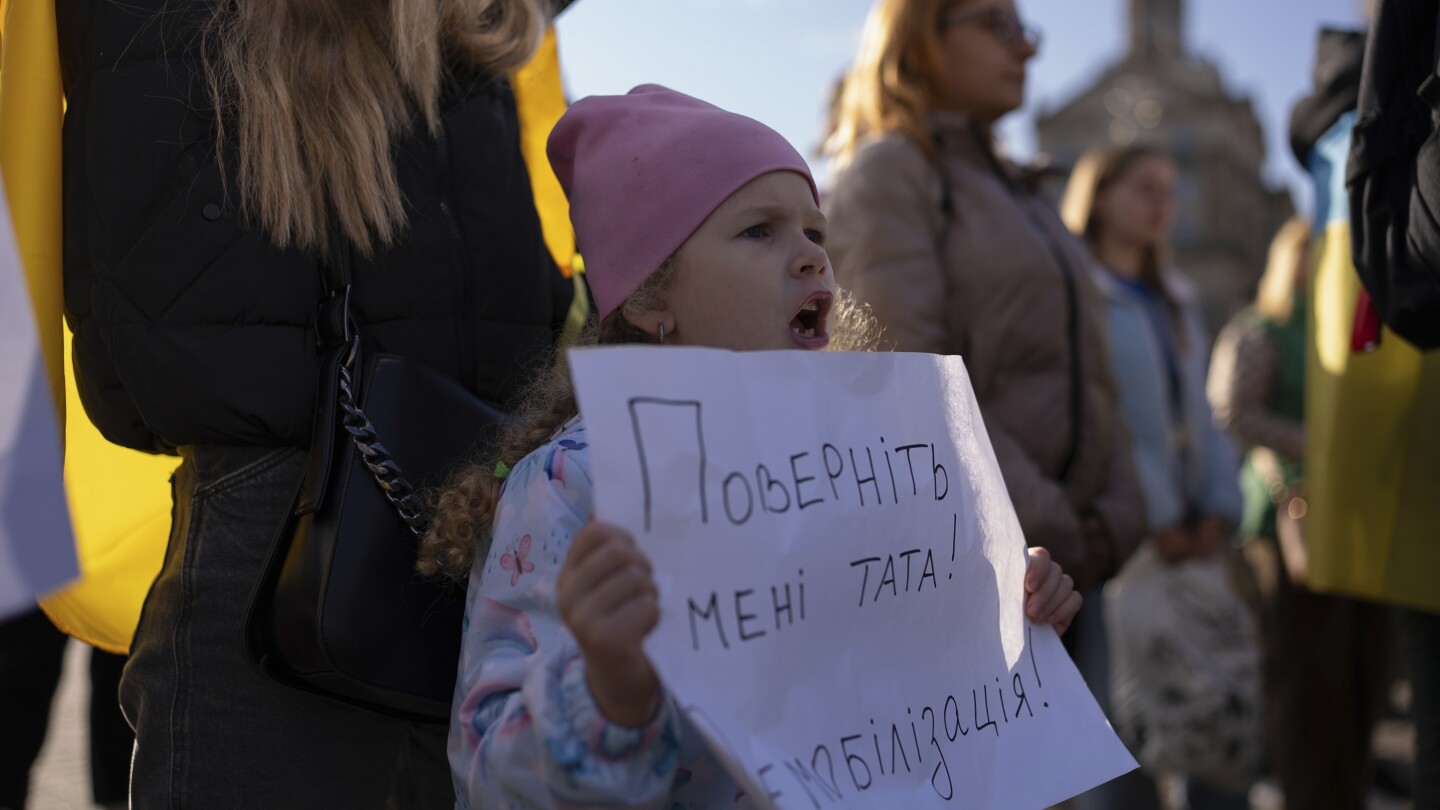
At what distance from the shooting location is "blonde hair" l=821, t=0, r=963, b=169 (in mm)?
3014

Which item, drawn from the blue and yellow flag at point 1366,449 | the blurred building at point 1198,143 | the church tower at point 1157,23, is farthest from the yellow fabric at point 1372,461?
the church tower at point 1157,23

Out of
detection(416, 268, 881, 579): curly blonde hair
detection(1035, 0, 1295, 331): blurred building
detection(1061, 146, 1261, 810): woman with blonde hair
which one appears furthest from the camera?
detection(1035, 0, 1295, 331): blurred building

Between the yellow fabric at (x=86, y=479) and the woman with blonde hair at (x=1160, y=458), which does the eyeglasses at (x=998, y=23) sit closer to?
the woman with blonde hair at (x=1160, y=458)

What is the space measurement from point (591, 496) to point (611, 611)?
0.92 feet

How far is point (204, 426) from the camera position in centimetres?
163

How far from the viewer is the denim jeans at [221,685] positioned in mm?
1633

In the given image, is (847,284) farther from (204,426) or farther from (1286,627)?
(1286,627)

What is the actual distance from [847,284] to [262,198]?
55.7 inches

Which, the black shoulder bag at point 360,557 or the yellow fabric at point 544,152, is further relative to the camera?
Answer: the yellow fabric at point 544,152

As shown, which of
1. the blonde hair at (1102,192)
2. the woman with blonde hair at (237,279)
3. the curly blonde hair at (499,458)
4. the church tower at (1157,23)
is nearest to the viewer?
the curly blonde hair at (499,458)

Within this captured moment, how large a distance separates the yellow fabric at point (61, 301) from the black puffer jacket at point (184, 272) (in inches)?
1.1

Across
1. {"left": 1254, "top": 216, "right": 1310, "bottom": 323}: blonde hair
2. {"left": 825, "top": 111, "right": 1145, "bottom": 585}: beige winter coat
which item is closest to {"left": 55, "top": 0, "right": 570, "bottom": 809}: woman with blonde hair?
Result: {"left": 825, "top": 111, "right": 1145, "bottom": 585}: beige winter coat

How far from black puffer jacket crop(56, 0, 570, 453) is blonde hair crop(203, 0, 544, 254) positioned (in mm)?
31

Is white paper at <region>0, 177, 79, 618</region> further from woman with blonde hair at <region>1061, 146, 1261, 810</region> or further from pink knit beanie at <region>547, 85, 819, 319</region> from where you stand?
woman with blonde hair at <region>1061, 146, 1261, 810</region>
